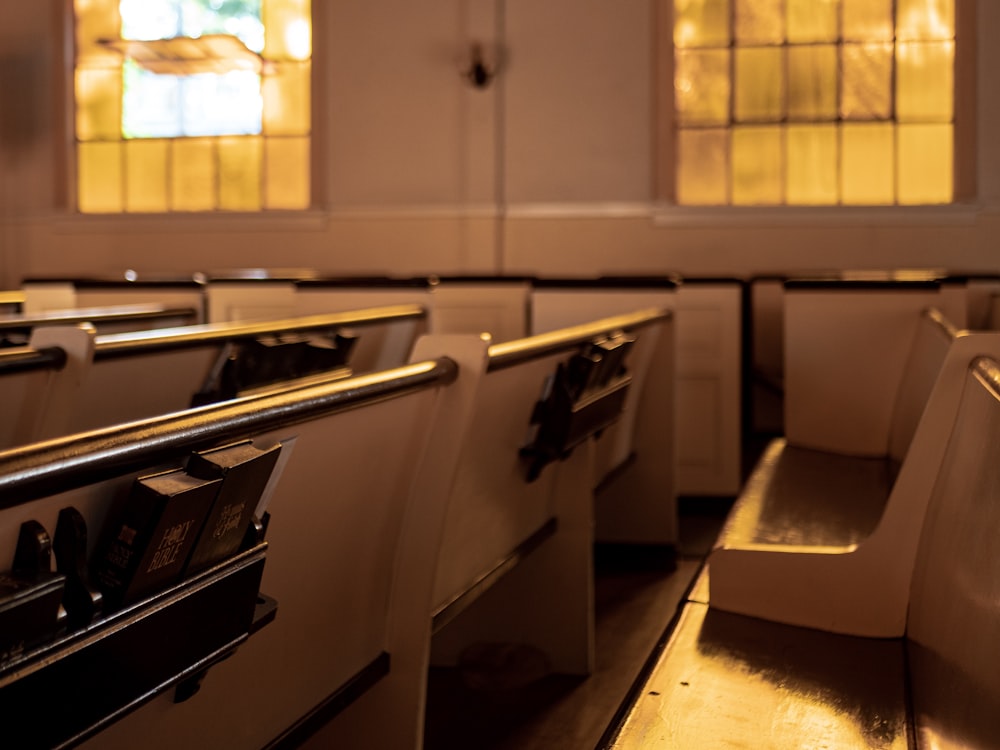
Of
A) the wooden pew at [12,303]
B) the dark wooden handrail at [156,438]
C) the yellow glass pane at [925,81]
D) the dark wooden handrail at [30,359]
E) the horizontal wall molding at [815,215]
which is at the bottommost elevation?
the dark wooden handrail at [156,438]

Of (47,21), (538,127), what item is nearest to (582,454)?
(538,127)

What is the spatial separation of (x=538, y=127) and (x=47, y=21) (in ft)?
11.4

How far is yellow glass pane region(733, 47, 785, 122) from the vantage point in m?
7.43

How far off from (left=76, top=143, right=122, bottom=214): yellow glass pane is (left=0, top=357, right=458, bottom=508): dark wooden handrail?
7.29 metres

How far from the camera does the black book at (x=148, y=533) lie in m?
1.06

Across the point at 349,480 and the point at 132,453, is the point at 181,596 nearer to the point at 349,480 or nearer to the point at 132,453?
the point at 132,453

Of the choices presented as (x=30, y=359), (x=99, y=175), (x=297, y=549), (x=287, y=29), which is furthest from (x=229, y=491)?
(x=99, y=175)

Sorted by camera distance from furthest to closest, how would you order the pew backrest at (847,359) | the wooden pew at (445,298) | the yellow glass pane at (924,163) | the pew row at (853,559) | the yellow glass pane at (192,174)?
the yellow glass pane at (192,174), the yellow glass pane at (924,163), the wooden pew at (445,298), the pew backrest at (847,359), the pew row at (853,559)

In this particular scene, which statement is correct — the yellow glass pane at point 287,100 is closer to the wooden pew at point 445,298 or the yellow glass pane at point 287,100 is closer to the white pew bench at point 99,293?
the white pew bench at point 99,293

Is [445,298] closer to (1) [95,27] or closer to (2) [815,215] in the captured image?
(2) [815,215]

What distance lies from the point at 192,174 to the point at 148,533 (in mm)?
7522

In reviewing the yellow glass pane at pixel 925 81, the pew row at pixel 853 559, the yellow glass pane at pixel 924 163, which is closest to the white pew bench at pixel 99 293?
the pew row at pixel 853 559

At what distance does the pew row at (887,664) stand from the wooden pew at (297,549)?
43 centimetres

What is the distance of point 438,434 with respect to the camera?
1.85 metres
